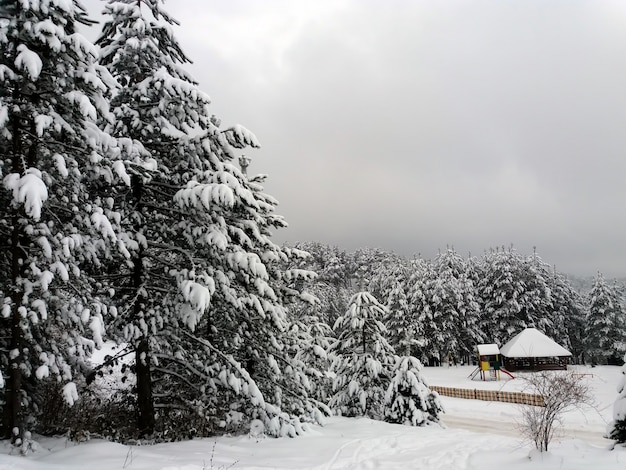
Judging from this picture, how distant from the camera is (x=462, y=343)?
54562 mm

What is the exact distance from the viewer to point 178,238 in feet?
34.6

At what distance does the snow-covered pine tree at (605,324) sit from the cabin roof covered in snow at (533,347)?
14.1 meters

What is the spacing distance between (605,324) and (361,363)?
160 feet

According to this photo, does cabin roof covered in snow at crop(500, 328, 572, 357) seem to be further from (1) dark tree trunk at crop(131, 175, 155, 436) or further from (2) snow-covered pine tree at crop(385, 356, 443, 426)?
(1) dark tree trunk at crop(131, 175, 155, 436)

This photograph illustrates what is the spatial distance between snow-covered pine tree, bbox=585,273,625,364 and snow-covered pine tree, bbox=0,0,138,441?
59561 millimetres

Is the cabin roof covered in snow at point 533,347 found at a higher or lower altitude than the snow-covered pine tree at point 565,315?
lower

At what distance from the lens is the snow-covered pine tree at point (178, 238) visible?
9.40m

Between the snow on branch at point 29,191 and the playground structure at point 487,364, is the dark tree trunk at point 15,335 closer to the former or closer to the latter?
the snow on branch at point 29,191

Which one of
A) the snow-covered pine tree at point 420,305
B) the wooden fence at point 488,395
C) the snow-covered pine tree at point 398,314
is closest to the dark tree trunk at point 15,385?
the wooden fence at point 488,395

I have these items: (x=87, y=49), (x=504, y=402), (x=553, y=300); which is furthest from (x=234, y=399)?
(x=553, y=300)

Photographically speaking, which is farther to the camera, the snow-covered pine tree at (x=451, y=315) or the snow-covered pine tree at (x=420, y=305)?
the snow-covered pine tree at (x=451, y=315)

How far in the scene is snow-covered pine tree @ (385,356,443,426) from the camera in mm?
16781

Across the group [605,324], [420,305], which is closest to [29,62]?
[420,305]

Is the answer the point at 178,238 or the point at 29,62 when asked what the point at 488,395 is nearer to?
the point at 178,238
